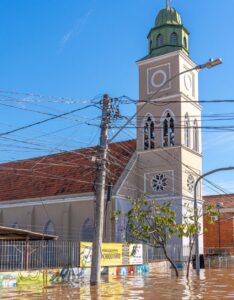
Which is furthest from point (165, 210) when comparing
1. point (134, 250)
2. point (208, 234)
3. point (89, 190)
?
point (208, 234)

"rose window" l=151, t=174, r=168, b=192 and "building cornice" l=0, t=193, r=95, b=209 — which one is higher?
"rose window" l=151, t=174, r=168, b=192

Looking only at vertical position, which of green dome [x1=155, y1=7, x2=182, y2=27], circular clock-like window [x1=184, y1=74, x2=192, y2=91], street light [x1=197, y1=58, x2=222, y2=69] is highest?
green dome [x1=155, y1=7, x2=182, y2=27]

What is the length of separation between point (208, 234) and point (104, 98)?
36.5m

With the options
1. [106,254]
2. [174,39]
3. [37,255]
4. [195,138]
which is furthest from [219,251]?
[37,255]

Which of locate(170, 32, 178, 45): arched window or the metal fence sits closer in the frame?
the metal fence

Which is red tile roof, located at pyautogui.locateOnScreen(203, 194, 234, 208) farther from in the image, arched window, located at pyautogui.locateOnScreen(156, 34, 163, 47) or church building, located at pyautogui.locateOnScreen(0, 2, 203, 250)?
arched window, located at pyautogui.locateOnScreen(156, 34, 163, 47)

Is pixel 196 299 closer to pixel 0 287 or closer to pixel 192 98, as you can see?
pixel 0 287

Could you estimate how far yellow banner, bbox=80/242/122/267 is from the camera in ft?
97.5

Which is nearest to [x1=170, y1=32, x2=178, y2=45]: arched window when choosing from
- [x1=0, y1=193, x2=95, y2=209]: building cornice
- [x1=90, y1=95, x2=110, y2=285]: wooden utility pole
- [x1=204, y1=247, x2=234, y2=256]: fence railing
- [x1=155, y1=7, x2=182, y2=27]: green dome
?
[x1=155, y1=7, x2=182, y2=27]: green dome

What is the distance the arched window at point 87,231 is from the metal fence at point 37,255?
1139 centimetres

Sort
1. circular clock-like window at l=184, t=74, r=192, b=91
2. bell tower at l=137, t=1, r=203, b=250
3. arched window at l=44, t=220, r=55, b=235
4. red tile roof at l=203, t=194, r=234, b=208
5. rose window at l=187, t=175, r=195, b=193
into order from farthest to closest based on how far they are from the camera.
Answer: red tile roof at l=203, t=194, r=234, b=208 → circular clock-like window at l=184, t=74, r=192, b=91 → arched window at l=44, t=220, r=55, b=235 → rose window at l=187, t=175, r=195, b=193 → bell tower at l=137, t=1, r=203, b=250

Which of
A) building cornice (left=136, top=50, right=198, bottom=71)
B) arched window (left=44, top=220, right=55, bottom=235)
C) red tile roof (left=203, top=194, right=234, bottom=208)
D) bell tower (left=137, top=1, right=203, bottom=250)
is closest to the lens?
bell tower (left=137, top=1, right=203, bottom=250)

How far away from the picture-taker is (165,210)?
2855 centimetres

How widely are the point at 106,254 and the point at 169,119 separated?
1531cm
